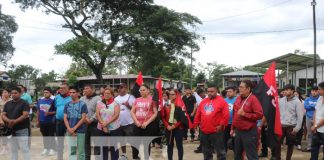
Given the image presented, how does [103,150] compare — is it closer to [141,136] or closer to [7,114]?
[141,136]

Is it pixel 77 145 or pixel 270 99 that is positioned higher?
pixel 270 99

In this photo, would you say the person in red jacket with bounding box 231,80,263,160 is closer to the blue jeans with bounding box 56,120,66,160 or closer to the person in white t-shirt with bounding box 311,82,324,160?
the person in white t-shirt with bounding box 311,82,324,160

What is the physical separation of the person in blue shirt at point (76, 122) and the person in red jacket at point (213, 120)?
7.52 ft

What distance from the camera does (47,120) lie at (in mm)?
8852

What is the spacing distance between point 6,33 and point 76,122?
2863 cm

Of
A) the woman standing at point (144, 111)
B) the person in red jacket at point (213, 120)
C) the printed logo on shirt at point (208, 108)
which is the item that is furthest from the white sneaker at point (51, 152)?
the printed logo on shirt at point (208, 108)

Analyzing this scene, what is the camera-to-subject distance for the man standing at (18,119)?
6.93 m

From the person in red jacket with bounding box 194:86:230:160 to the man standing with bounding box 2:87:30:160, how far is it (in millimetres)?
3393

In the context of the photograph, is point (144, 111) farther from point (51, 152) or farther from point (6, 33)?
point (6, 33)

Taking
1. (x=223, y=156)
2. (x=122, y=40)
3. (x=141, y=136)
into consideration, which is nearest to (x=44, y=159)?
(x=141, y=136)

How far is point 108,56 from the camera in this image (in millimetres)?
22875

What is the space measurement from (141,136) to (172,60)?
698 inches

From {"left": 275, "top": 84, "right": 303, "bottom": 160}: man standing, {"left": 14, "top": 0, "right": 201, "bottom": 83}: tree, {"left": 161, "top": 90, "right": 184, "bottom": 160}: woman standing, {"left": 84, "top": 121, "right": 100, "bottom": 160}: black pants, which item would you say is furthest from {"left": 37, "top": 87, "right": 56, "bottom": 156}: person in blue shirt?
{"left": 14, "top": 0, "right": 201, "bottom": 83}: tree

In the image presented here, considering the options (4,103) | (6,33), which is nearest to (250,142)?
(4,103)
